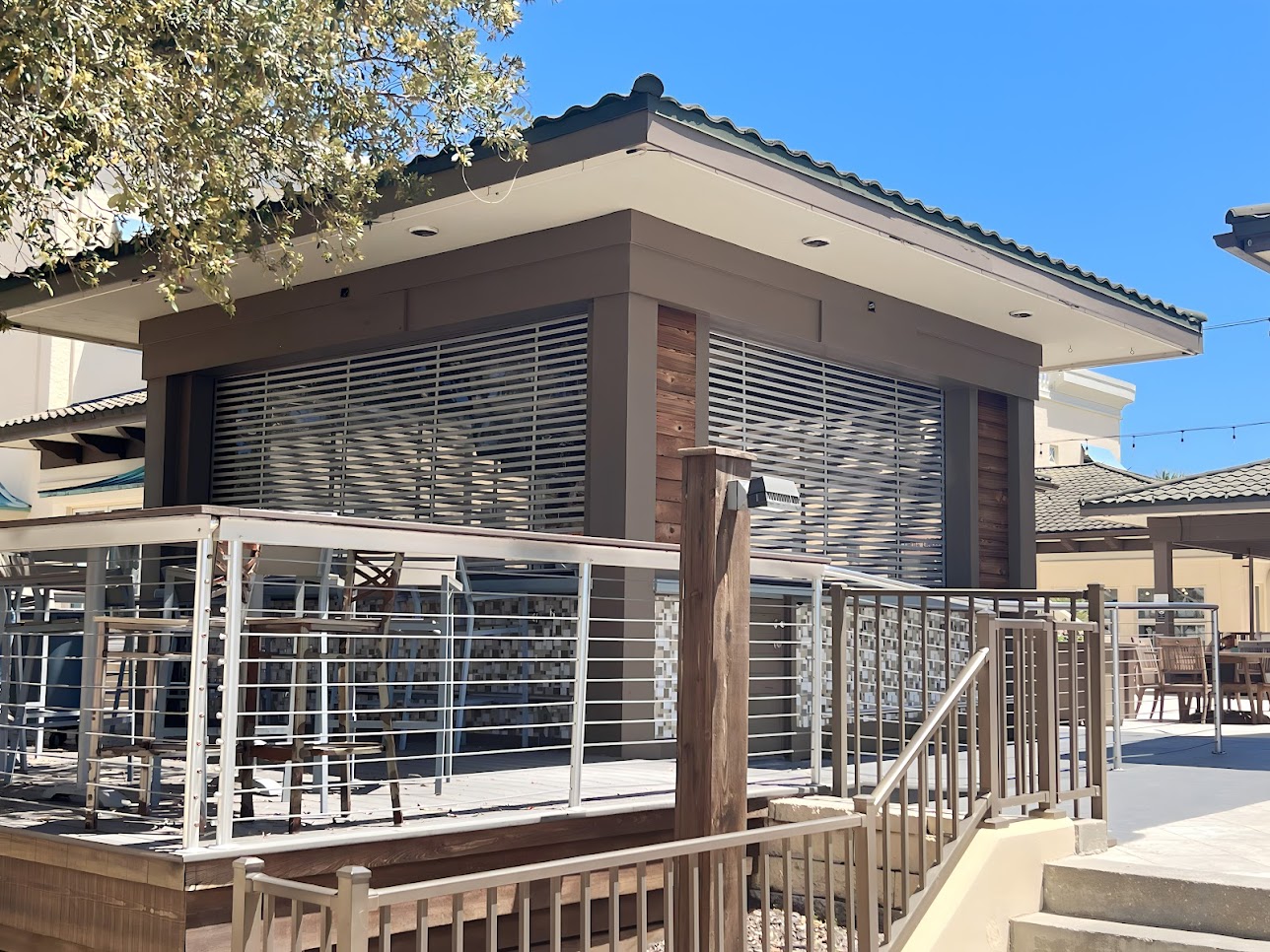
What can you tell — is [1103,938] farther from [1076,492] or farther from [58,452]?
[1076,492]

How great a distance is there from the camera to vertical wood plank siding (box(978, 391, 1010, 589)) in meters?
10.6

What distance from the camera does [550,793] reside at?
6027 millimetres

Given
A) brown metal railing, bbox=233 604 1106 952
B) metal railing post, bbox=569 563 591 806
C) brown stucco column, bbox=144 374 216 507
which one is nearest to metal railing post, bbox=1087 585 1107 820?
brown metal railing, bbox=233 604 1106 952

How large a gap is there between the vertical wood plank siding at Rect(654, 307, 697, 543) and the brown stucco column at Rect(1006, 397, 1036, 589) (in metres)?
3.73

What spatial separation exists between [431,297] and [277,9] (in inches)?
90.4

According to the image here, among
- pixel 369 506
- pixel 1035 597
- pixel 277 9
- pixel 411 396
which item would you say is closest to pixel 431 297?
pixel 411 396

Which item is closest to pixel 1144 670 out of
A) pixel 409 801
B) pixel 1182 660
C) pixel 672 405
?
pixel 1182 660

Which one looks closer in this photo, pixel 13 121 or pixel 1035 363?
pixel 13 121

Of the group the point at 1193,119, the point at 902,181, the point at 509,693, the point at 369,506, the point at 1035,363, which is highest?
the point at 1193,119

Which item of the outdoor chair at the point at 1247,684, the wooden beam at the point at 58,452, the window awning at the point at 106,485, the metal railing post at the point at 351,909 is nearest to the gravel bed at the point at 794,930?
the metal railing post at the point at 351,909

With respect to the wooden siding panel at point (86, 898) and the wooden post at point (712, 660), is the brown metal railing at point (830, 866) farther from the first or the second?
the wooden siding panel at point (86, 898)

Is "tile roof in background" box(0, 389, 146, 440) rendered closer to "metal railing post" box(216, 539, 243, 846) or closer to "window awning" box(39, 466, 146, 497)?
"window awning" box(39, 466, 146, 497)

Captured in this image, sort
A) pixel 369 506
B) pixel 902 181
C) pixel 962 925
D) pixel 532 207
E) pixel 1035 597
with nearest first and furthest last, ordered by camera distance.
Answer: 1. pixel 962 925
2. pixel 1035 597
3. pixel 532 207
4. pixel 902 181
5. pixel 369 506

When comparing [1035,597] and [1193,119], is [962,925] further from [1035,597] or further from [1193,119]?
[1193,119]
